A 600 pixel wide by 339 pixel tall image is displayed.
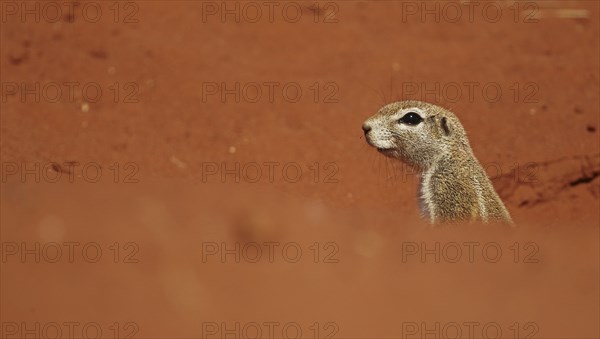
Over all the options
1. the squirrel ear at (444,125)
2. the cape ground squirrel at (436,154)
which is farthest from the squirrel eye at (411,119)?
the squirrel ear at (444,125)

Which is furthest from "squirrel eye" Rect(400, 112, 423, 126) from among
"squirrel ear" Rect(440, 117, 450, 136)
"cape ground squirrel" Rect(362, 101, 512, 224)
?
"squirrel ear" Rect(440, 117, 450, 136)

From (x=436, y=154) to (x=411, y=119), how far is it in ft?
1.13

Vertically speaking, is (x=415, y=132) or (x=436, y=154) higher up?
(x=415, y=132)

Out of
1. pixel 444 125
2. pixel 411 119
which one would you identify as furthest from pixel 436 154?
pixel 411 119

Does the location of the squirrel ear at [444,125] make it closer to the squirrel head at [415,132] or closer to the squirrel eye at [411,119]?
the squirrel head at [415,132]

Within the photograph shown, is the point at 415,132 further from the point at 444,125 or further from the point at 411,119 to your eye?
the point at 444,125

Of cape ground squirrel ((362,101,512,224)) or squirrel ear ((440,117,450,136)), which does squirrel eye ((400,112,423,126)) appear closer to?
cape ground squirrel ((362,101,512,224))

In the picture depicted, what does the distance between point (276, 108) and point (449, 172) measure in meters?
2.91

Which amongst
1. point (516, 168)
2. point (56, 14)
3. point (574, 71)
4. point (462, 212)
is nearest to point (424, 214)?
point (462, 212)

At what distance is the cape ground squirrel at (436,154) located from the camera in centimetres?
605

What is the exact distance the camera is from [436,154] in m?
6.28

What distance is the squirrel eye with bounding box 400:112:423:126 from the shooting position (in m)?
6.17

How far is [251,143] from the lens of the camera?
27.0 feet

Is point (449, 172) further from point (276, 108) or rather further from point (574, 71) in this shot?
point (574, 71)
